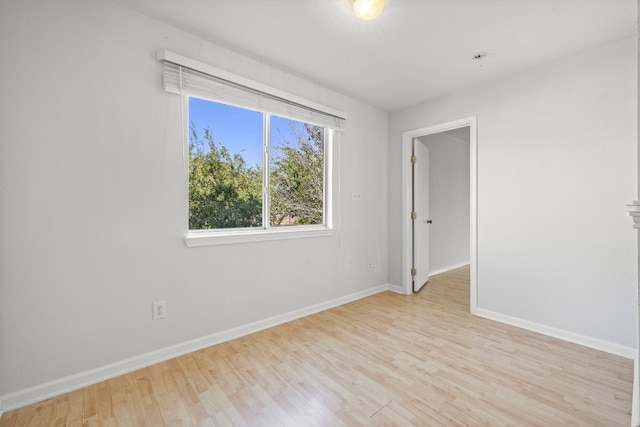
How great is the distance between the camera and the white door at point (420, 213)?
3.65 metres

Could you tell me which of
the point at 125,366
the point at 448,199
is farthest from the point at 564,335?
the point at 125,366

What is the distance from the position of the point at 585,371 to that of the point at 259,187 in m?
2.80

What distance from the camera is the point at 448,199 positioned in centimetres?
503

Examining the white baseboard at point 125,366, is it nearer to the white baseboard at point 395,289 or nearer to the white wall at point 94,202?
the white wall at point 94,202

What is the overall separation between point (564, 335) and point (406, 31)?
2769 mm

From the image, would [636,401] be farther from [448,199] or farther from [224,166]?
[448,199]

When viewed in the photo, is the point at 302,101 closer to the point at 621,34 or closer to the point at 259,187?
the point at 259,187

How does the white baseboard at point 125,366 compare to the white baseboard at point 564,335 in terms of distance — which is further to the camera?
the white baseboard at point 564,335

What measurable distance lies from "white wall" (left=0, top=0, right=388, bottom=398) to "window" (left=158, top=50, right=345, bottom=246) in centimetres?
14

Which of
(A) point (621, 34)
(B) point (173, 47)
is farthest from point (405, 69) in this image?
(B) point (173, 47)

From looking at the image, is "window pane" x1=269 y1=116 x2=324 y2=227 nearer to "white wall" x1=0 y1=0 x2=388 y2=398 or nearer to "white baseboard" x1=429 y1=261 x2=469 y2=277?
"white wall" x1=0 y1=0 x2=388 y2=398

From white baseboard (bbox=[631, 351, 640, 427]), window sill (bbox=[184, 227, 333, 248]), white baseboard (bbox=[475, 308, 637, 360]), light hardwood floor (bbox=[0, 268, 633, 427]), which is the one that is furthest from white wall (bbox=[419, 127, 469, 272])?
white baseboard (bbox=[631, 351, 640, 427])

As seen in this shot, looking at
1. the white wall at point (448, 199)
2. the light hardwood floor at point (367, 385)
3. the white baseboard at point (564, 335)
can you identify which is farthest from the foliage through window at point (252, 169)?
the white wall at point (448, 199)

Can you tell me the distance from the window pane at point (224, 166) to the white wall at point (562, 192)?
2.24 meters
